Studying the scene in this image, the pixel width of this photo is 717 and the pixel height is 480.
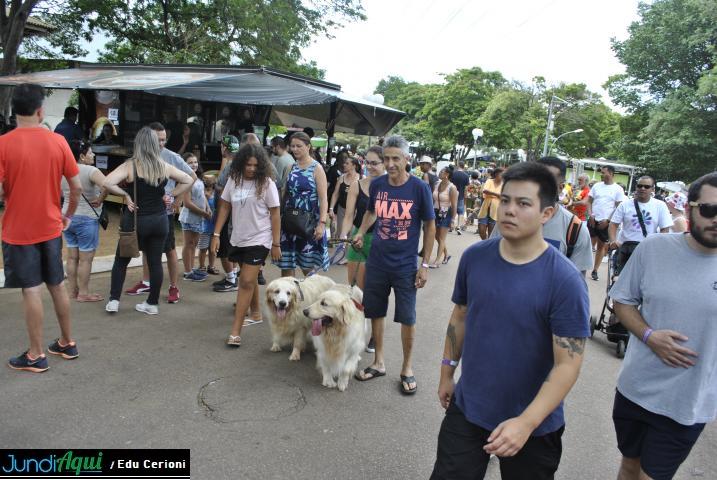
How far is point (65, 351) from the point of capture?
435 centimetres

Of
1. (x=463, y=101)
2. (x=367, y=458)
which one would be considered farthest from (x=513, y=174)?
(x=463, y=101)

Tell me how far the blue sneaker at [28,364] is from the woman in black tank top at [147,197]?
4.62 feet

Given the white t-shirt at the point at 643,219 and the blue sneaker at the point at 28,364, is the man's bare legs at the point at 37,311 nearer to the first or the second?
the blue sneaker at the point at 28,364

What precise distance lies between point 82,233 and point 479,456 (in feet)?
16.7

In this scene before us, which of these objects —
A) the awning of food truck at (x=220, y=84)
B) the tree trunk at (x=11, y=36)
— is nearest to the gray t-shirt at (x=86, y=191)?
the awning of food truck at (x=220, y=84)

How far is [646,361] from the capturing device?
2336 mm

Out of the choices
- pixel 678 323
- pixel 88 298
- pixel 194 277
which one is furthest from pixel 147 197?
pixel 678 323

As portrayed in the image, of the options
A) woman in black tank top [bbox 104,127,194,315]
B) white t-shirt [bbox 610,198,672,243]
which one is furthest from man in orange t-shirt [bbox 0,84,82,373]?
white t-shirt [bbox 610,198,672,243]

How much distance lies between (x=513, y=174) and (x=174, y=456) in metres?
2.61

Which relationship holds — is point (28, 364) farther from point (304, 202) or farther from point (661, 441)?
point (661, 441)

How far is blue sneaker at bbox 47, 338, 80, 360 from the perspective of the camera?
171 inches

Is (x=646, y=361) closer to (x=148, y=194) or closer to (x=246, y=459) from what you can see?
(x=246, y=459)

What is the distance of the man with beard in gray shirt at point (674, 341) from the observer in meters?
2.19

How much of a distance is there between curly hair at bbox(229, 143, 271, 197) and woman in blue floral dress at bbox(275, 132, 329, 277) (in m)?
0.63
